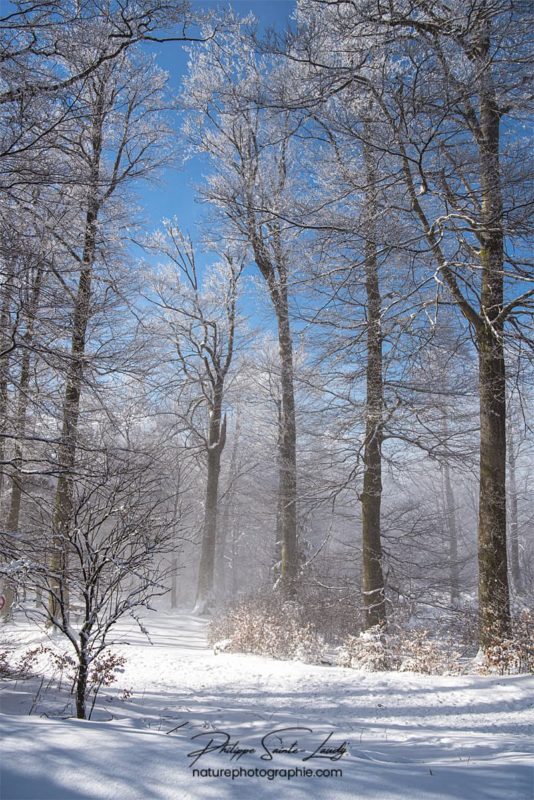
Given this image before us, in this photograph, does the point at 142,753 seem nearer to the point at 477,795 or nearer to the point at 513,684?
the point at 477,795

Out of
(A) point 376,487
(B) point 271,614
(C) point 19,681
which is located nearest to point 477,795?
(C) point 19,681

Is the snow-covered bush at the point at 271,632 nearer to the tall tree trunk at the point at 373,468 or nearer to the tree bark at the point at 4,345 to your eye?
the tall tree trunk at the point at 373,468

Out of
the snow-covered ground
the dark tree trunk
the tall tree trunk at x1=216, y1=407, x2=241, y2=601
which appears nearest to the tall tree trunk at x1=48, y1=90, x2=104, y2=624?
the dark tree trunk

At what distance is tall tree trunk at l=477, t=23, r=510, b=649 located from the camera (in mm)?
6453

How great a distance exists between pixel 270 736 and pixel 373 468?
5711mm

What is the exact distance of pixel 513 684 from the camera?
541cm

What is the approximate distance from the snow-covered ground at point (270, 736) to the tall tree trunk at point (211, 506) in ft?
29.9

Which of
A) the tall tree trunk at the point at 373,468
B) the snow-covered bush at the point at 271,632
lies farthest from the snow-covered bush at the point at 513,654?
the snow-covered bush at the point at 271,632

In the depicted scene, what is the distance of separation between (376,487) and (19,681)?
253 inches

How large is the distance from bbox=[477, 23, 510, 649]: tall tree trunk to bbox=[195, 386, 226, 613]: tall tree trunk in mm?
11467

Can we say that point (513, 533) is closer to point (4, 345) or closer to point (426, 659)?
point (426, 659)

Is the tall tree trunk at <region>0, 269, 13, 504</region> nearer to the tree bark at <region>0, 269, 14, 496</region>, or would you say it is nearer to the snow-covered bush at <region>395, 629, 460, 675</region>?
the tree bark at <region>0, 269, 14, 496</region>

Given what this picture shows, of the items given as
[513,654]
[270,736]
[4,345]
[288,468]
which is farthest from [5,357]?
[513,654]

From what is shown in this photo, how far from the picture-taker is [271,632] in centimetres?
880
